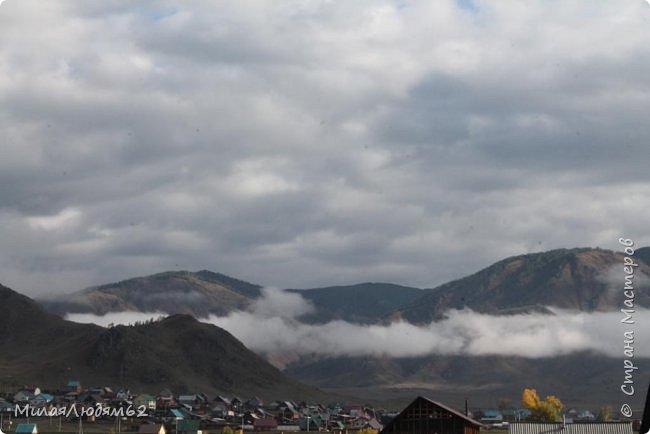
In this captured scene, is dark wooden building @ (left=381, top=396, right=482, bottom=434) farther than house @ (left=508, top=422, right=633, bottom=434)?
Yes

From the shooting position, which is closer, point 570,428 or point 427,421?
point 570,428

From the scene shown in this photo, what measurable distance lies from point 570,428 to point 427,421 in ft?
93.5

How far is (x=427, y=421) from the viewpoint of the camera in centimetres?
16162

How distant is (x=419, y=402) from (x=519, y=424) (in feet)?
76.4

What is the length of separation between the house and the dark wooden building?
62.9 ft

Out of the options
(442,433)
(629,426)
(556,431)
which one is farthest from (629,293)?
(442,433)

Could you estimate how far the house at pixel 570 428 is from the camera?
137875mm

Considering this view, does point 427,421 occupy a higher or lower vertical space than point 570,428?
higher

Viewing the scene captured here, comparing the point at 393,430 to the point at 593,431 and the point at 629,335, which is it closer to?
the point at 593,431

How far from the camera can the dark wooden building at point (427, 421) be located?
527 ft

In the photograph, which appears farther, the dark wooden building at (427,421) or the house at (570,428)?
the dark wooden building at (427,421)

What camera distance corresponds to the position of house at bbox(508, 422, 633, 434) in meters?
138

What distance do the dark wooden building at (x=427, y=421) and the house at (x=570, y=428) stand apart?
62.9 feet

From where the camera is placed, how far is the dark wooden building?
161 m
